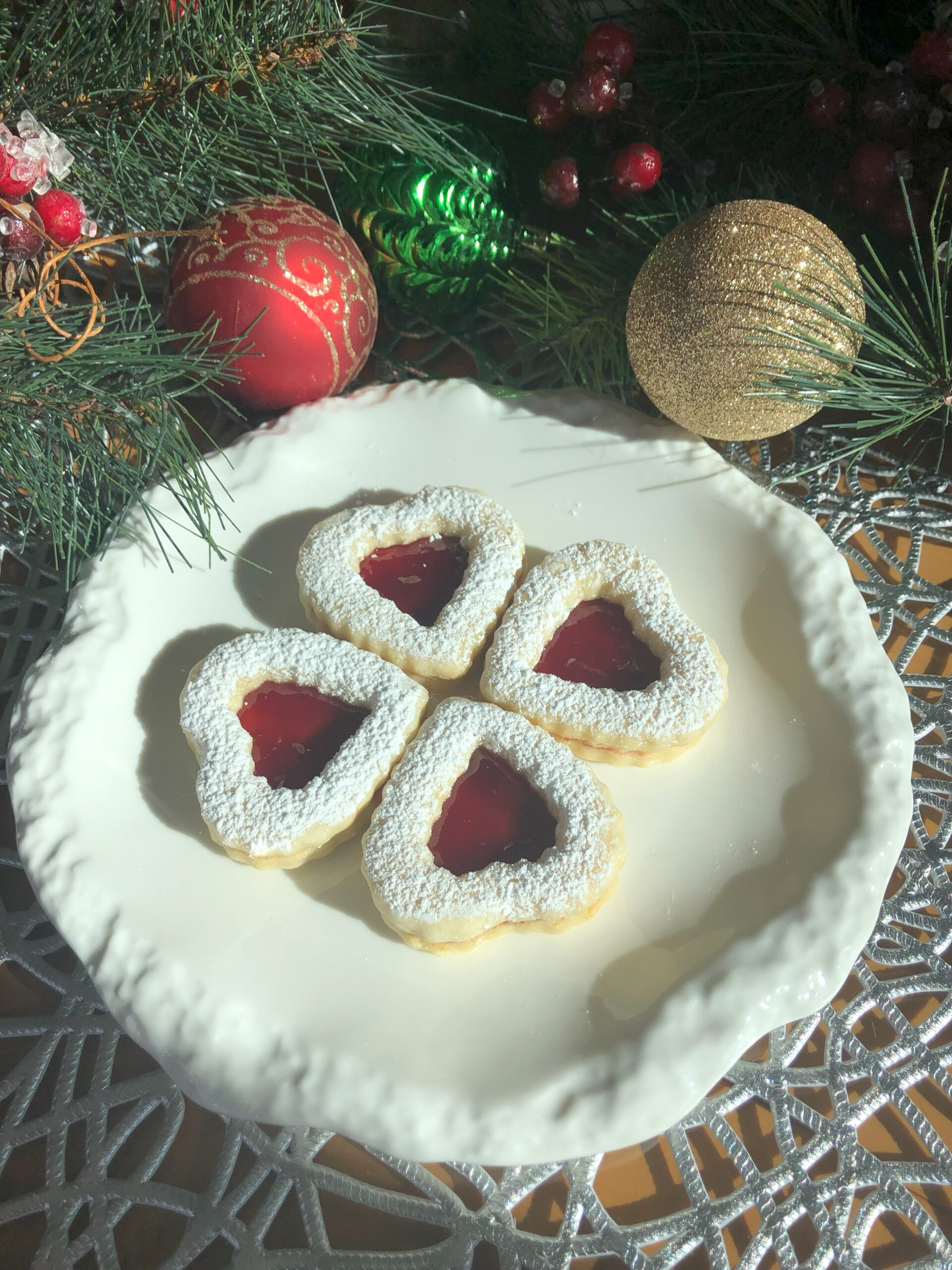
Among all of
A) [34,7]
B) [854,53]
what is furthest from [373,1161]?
[854,53]

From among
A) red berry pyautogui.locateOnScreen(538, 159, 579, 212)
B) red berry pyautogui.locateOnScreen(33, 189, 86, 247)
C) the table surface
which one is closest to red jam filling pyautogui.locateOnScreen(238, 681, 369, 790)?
the table surface

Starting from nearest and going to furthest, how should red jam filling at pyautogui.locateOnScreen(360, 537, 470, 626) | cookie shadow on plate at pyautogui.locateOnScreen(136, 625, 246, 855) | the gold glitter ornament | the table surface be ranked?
the table surface, the gold glitter ornament, cookie shadow on plate at pyautogui.locateOnScreen(136, 625, 246, 855), red jam filling at pyautogui.locateOnScreen(360, 537, 470, 626)

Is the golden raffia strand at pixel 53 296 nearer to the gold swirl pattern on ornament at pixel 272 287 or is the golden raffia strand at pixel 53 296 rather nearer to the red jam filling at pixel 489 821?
the gold swirl pattern on ornament at pixel 272 287

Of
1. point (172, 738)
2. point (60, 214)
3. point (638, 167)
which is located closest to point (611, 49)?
point (638, 167)

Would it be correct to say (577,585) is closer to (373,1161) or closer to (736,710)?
(736,710)

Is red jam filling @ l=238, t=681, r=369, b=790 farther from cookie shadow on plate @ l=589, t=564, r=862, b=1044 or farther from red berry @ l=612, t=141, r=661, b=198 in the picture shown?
red berry @ l=612, t=141, r=661, b=198

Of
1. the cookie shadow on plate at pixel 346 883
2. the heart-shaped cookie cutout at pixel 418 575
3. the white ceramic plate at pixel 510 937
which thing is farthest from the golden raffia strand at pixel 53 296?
the cookie shadow on plate at pixel 346 883
